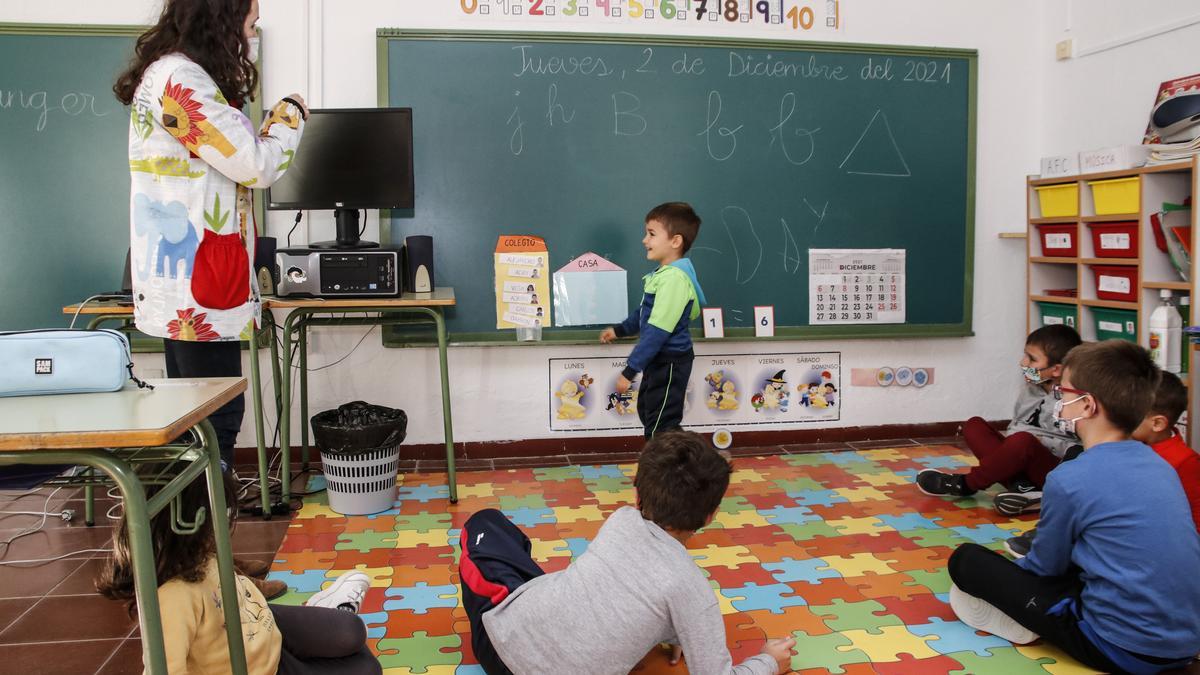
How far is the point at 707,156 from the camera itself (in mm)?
4215

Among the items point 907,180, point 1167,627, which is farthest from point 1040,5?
point 1167,627

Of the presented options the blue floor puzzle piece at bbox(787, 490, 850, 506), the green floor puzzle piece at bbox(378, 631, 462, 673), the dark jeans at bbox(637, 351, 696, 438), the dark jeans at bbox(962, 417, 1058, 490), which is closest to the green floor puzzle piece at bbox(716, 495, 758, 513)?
the blue floor puzzle piece at bbox(787, 490, 850, 506)

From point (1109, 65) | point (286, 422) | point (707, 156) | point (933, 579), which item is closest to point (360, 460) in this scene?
point (286, 422)

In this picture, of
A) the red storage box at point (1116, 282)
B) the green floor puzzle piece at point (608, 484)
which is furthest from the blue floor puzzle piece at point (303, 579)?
the red storage box at point (1116, 282)

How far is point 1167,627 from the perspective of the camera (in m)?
1.95

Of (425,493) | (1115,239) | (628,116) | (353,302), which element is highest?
(628,116)

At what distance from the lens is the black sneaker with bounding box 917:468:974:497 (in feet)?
11.2

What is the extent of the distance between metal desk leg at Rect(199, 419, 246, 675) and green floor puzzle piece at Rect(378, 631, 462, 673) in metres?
0.55

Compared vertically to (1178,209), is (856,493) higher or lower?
lower

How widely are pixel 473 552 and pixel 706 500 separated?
556mm

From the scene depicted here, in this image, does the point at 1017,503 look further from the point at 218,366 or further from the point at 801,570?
the point at 218,366

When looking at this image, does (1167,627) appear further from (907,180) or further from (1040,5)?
(1040,5)

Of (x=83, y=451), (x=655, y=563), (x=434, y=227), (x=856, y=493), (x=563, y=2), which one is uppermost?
(x=563, y=2)

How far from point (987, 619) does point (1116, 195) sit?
2201 millimetres
